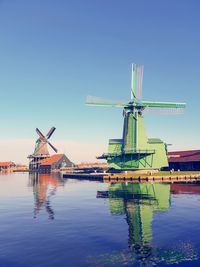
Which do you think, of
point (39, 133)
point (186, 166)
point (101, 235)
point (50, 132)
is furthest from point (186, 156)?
point (39, 133)

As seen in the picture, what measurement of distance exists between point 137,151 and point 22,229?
165 ft

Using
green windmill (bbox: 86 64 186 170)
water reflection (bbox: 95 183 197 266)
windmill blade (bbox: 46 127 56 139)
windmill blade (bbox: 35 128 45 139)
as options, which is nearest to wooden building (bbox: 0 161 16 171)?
windmill blade (bbox: 35 128 45 139)

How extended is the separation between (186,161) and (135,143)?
19920mm

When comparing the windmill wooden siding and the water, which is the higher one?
the windmill wooden siding

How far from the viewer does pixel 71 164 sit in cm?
13625

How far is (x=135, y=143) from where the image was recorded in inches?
2793

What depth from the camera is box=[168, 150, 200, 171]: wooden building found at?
81.4 meters

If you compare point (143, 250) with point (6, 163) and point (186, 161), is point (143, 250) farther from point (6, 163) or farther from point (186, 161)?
point (6, 163)

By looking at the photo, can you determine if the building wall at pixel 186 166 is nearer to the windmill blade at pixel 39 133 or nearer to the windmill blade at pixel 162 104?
the windmill blade at pixel 162 104

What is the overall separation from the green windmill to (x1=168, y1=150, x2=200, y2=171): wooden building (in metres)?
11.1

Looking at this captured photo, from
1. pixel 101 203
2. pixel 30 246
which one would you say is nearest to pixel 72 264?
pixel 30 246

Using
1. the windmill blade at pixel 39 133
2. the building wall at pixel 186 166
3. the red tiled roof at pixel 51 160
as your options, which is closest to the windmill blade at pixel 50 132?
the windmill blade at pixel 39 133

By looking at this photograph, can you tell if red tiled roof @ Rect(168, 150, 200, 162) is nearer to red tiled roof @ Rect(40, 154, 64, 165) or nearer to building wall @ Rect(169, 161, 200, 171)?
building wall @ Rect(169, 161, 200, 171)

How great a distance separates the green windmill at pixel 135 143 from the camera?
71.3 meters
